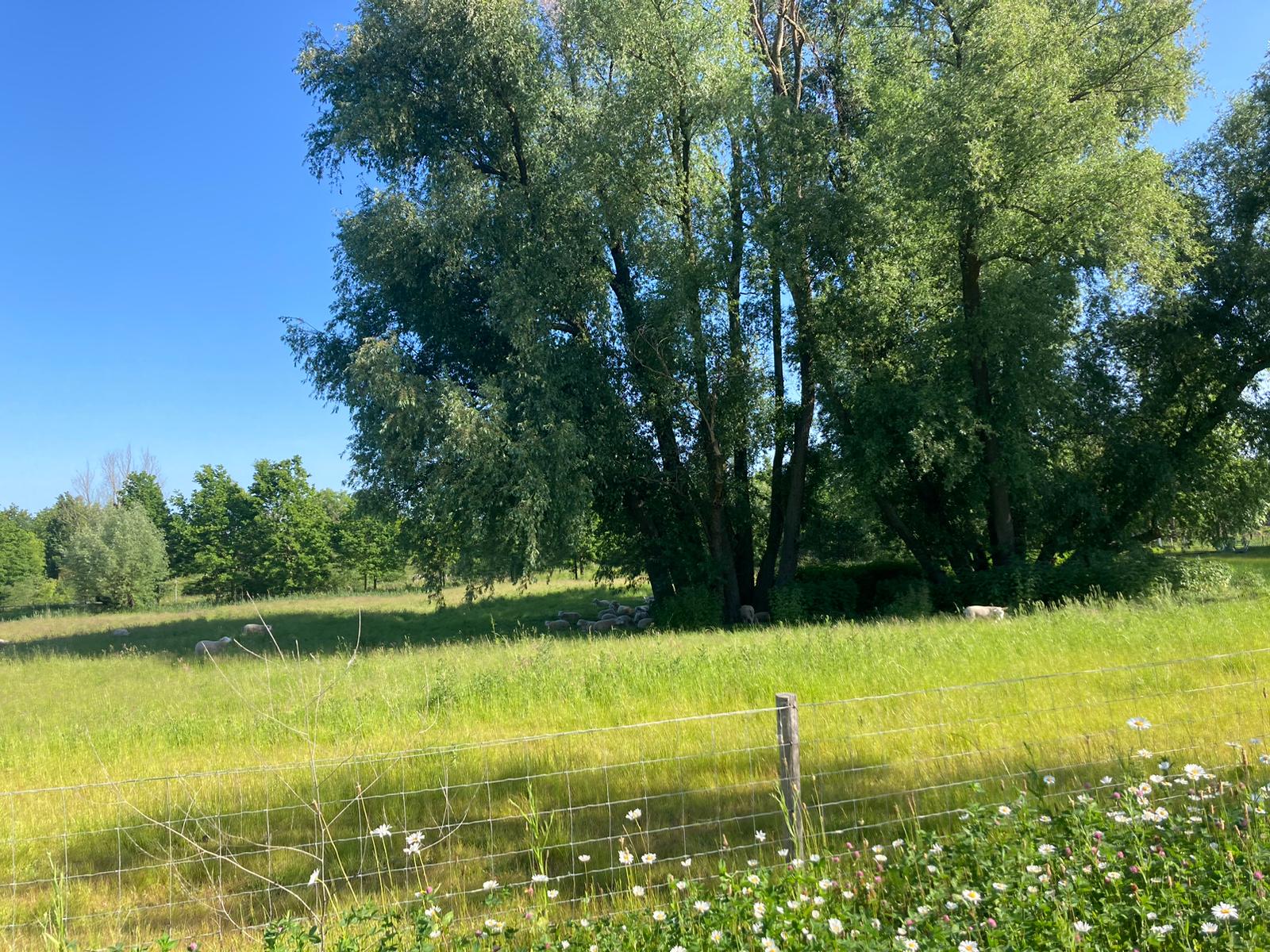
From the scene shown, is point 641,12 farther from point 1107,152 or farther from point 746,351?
point 1107,152

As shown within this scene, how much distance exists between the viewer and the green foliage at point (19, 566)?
229 feet

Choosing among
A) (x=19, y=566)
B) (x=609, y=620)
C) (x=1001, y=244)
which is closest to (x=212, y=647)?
(x=609, y=620)

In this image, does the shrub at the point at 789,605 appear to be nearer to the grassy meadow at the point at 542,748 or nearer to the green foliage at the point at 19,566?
the grassy meadow at the point at 542,748

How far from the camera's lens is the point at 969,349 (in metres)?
19.0

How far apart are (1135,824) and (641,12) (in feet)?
67.0

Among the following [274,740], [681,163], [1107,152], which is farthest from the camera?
[681,163]

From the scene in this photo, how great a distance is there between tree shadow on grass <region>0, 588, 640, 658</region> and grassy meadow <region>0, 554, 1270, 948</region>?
5.98m

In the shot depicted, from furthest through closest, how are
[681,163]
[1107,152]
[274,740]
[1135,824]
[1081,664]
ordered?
[681,163] < [1107,152] < [1081,664] < [274,740] < [1135,824]

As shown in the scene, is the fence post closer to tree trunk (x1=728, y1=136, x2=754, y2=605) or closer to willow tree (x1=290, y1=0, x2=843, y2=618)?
willow tree (x1=290, y1=0, x2=843, y2=618)

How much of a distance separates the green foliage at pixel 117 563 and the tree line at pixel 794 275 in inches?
1584

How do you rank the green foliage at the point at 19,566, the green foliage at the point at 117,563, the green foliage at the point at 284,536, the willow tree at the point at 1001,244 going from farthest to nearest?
the green foliage at the point at 19,566 → the green foliage at the point at 284,536 → the green foliage at the point at 117,563 → the willow tree at the point at 1001,244

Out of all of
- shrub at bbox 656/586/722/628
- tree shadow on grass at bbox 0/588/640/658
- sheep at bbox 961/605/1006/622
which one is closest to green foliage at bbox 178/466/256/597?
tree shadow on grass at bbox 0/588/640/658

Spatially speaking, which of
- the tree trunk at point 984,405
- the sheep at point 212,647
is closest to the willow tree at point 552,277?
the tree trunk at point 984,405

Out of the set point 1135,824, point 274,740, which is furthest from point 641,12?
point 1135,824
